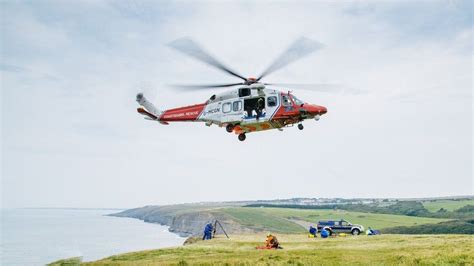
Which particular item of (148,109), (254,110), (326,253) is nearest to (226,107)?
(254,110)

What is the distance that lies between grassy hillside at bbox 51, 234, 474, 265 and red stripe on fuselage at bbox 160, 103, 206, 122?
9.28 m

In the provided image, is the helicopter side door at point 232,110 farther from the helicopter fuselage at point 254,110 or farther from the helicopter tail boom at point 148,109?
the helicopter tail boom at point 148,109

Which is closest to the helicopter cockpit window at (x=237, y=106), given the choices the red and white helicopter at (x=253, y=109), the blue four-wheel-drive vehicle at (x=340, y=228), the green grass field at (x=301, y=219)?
the red and white helicopter at (x=253, y=109)

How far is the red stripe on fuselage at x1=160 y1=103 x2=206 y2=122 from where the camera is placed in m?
30.9

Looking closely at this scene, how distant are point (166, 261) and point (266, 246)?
25.0 feet

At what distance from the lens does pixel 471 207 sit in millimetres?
190625

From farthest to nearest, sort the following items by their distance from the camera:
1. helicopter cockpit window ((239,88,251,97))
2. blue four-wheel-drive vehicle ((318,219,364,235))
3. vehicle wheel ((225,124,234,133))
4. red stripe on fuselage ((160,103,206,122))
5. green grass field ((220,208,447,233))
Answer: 1. green grass field ((220,208,447,233))
2. blue four-wheel-drive vehicle ((318,219,364,235))
3. red stripe on fuselage ((160,103,206,122))
4. vehicle wheel ((225,124,234,133))
5. helicopter cockpit window ((239,88,251,97))

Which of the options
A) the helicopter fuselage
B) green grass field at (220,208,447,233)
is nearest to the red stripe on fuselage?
the helicopter fuselage

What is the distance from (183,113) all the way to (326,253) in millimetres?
13096

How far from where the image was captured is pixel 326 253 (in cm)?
3059

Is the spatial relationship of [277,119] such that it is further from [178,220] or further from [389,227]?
[178,220]

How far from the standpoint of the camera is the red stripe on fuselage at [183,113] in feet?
101

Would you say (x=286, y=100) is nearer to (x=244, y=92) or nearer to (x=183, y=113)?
(x=244, y=92)

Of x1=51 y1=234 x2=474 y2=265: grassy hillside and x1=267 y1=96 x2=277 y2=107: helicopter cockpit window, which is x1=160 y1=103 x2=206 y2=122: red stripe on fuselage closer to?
x1=267 y1=96 x2=277 y2=107: helicopter cockpit window
